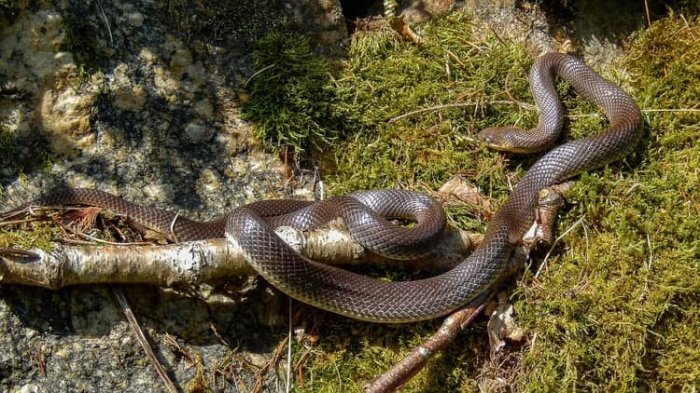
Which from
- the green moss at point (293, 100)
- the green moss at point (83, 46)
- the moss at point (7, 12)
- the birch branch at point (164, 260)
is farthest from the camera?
the green moss at point (293, 100)

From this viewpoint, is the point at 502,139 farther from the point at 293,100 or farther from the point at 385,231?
the point at 293,100

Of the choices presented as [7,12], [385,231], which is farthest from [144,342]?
[7,12]

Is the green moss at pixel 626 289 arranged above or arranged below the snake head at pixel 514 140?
below

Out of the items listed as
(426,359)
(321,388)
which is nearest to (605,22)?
(426,359)

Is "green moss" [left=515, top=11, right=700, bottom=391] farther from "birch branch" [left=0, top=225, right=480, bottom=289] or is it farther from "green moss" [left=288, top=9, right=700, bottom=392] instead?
"birch branch" [left=0, top=225, right=480, bottom=289]

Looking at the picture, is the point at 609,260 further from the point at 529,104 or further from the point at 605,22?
the point at 605,22

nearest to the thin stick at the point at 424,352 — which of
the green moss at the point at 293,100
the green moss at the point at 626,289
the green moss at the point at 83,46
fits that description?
the green moss at the point at 626,289

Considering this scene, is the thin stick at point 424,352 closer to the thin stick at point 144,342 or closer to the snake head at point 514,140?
the thin stick at point 144,342
